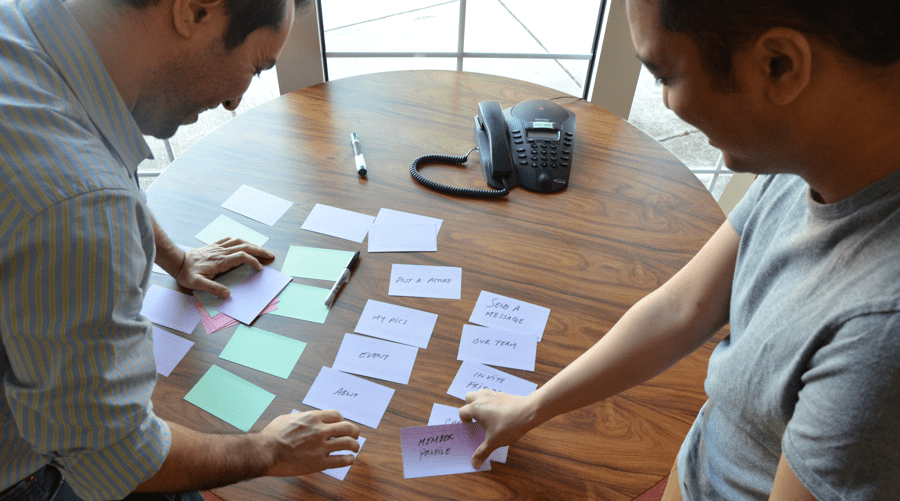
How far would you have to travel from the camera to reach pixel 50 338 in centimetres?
63

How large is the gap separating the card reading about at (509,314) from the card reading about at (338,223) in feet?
1.01

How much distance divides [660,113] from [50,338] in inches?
110

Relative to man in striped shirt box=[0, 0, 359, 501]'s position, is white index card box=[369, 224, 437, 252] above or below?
below

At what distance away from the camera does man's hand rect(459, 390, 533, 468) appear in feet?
2.63

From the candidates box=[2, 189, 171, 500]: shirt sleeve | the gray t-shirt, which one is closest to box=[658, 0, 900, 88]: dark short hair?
the gray t-shirt

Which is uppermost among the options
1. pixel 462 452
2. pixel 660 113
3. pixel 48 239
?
pixel 48 239

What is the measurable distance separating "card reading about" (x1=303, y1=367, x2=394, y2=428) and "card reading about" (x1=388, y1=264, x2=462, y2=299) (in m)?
0.20

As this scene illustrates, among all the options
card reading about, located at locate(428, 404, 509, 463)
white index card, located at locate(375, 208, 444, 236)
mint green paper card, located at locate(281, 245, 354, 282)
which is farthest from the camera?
white index card, located at locate(375, 208, 444, 236)

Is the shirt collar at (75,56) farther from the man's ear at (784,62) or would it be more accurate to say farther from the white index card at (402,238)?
the man's ear at (784,62)

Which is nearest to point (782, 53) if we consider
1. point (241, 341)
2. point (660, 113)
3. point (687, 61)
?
point (687, 61)

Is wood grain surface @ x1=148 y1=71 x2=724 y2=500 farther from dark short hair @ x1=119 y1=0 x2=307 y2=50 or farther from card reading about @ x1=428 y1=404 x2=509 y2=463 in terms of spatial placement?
dark short hair @ x1=119 y1=0 x2=307 y2=50

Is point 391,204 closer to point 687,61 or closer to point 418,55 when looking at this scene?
point 687,61

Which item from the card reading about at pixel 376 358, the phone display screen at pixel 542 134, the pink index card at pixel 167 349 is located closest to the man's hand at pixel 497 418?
the card reading about at pixel 376 358

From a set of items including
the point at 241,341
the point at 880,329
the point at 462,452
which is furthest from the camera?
the point at 241,341
